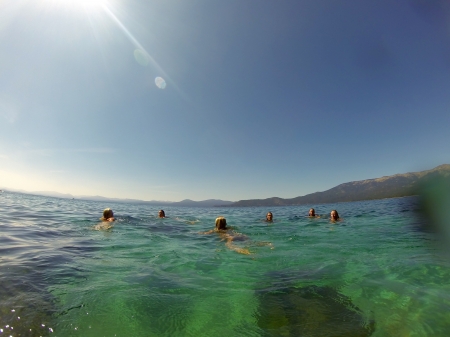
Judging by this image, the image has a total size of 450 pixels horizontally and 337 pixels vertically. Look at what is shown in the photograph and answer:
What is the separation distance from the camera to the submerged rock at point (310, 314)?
12.4 ft

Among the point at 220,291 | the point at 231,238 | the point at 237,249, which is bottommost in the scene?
the point at 220,291

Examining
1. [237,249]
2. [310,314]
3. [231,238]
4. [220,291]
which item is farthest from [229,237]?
[310,314]

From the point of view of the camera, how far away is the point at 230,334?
3.80m

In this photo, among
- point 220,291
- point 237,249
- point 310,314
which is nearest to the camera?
point 310,314

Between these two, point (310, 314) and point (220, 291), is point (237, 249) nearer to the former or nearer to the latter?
point (220, 291)

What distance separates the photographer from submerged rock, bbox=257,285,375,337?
149 inches

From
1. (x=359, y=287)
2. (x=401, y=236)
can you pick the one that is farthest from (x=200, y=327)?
(x=401, y=236)

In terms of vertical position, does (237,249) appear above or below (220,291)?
above

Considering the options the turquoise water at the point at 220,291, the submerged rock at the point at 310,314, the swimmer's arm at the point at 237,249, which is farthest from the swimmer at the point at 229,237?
the submerged rock at the point at 310,314

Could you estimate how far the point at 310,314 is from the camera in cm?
436

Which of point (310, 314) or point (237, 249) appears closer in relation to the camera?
Answer: point (310, 314)

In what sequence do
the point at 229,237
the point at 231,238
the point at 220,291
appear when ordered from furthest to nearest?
the point at 229,237 → the point at 231,238 → the point at 220,291

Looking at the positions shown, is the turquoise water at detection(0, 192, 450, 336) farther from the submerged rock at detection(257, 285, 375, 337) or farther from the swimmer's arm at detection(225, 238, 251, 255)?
the swimmer's arm at detection(225, 238, 251, 255)

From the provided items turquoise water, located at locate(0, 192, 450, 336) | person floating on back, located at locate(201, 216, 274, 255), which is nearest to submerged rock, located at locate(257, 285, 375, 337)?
turquoise water, located at locate(0, 192, 450, 336)
